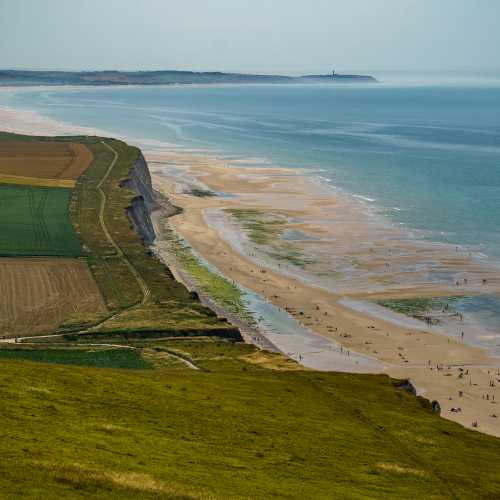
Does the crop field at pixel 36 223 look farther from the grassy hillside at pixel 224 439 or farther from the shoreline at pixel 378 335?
the grassy hillside at pixel 224 439

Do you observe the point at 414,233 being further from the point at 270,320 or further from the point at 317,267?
the point at 270,320

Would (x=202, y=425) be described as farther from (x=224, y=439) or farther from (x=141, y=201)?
(x=141, y=201)

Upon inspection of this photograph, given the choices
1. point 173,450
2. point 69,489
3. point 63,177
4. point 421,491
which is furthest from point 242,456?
point 63,177

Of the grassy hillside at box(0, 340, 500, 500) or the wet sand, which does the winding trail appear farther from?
the grassy hillside at box(0, 340, 500, 500)

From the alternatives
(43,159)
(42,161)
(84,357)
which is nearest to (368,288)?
(84,357)

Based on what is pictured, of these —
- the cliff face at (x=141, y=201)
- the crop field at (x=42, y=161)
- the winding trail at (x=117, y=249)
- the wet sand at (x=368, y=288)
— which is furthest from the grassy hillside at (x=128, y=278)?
the crop field at (x=42, y=161)
